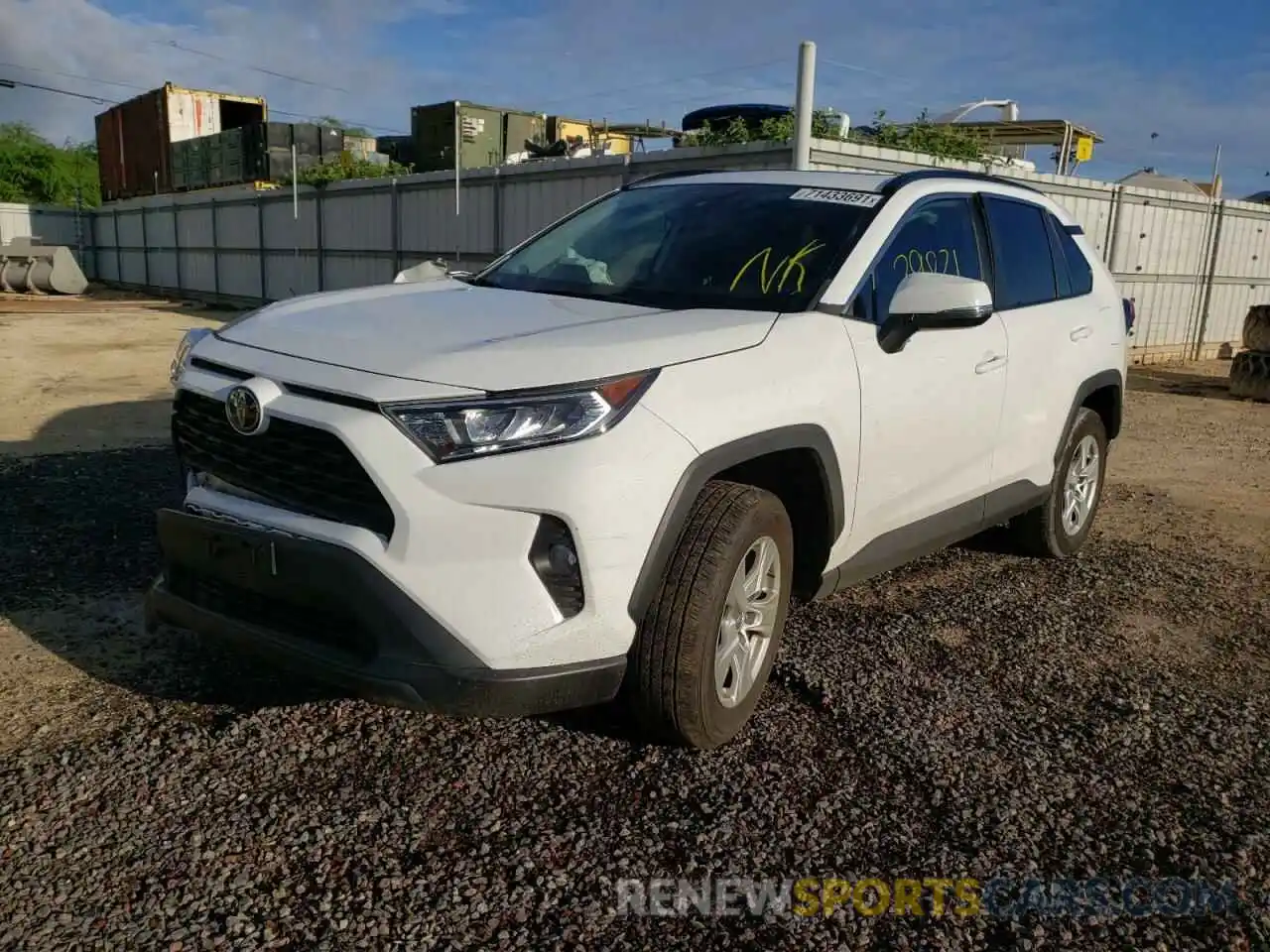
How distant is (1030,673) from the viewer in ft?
12.8

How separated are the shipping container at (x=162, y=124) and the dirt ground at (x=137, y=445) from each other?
14.4 meters

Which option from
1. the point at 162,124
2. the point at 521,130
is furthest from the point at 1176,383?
the point at 162,124

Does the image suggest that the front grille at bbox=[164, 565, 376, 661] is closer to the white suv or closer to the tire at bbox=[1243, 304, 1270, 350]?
the white suv

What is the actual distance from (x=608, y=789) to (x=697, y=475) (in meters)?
0.94

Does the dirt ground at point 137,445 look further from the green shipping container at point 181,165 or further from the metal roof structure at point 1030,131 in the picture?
the green shipping container at point 181,165

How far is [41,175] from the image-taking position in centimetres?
5791

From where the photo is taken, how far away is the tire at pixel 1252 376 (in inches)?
483

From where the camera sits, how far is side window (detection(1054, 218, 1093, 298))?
5102 millimetres

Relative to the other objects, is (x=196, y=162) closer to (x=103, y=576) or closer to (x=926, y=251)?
(x=103, y=576)

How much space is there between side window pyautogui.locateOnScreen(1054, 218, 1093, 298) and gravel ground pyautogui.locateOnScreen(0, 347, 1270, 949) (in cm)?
165

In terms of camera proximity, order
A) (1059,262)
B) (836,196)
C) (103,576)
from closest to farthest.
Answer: (836,196) → (103,576) → (1059,262)

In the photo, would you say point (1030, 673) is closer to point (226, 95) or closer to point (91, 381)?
point (91, 381)

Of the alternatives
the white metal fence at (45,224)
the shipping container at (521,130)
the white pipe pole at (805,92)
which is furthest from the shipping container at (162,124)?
the white pipe pole at (805,92)

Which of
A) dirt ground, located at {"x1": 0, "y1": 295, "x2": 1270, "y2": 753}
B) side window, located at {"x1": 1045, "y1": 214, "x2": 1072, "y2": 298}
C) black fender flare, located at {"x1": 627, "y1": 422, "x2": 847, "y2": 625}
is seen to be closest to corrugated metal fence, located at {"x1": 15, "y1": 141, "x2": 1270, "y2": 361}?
dirt ground, located at {"x1": 0, "y1": 295, "x2": 1270, "y2": 753}
